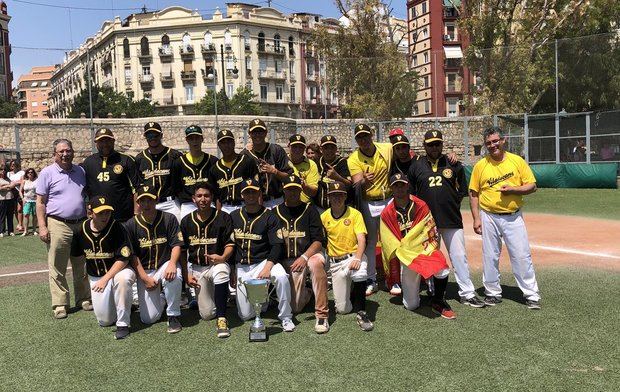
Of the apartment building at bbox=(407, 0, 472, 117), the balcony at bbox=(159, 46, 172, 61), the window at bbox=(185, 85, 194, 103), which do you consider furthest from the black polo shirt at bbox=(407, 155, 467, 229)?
the balcony at bbox=(159, 46, 172, 61)

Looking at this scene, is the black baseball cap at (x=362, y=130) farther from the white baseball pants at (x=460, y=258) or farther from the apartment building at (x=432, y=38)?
the apartment building at (x=432, y=38)

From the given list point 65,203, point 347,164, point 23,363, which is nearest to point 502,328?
point 347,164

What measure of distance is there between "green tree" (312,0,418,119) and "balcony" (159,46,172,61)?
48.3 meters

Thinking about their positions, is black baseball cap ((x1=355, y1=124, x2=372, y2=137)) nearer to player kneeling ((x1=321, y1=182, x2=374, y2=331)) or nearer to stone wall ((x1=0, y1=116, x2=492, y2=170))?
player kneeling ((x1=321, y1=182, x2=374, y2=331))

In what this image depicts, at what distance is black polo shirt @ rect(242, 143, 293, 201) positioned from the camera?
6008 millimetres

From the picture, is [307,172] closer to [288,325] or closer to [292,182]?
[292,182]

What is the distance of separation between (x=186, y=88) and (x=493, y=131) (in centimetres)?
6964

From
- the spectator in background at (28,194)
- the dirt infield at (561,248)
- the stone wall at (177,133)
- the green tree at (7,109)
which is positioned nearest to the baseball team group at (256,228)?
the dirt infield at (561,248)

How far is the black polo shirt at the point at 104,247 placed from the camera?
5.14m

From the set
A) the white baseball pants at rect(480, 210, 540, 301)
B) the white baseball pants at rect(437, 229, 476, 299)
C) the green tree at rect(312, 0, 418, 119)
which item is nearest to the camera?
the white baseball pants at rect(480, 210, 540, 301)

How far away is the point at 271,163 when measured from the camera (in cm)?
602

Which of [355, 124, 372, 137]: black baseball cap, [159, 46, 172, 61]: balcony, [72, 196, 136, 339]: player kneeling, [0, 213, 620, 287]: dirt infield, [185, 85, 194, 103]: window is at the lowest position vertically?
[0, 213, 620, 287]: dirt infield

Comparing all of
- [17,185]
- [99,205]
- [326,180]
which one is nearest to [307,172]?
[326,180]

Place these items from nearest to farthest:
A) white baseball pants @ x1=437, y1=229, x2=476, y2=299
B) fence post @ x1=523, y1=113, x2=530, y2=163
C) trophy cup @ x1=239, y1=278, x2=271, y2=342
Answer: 1. trophy cup @ x1=239, y1=278, x2=271, y2=342
2. white baseball pants @ x1=437, y1=229, x2=476, y2=299
3. fence post @ x1=523, y1=113, x2=530, y2=163
